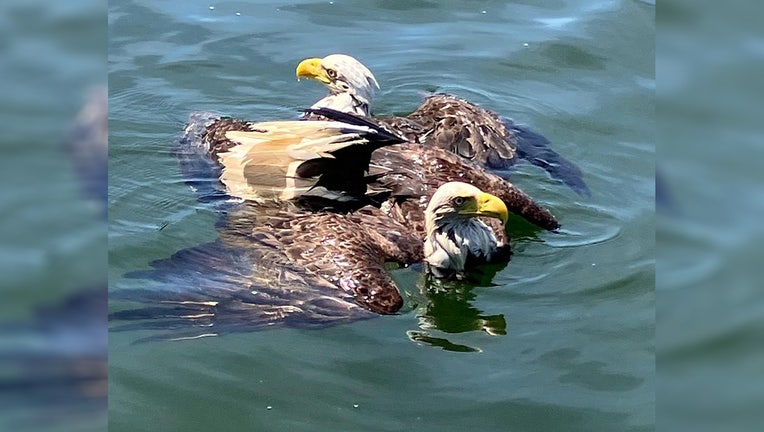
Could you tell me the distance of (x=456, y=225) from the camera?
6633 mm

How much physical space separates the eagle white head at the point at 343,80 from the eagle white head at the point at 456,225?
151cm

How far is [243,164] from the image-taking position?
7070 millimetres

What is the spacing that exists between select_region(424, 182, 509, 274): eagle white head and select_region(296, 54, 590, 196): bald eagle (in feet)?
4.00

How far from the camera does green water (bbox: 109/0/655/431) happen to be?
535 cm

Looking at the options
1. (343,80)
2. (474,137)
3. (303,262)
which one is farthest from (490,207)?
(343,80)

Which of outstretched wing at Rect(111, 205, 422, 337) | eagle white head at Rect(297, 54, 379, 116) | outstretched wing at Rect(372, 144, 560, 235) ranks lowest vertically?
outstretched wing at Rect(111, 205, 422, 337)

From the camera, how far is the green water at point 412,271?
5352 mm

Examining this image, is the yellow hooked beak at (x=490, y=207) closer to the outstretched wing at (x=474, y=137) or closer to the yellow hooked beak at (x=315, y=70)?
the outstretched wing at (x=474, y=137)

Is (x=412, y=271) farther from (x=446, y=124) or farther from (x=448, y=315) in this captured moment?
(x=446, y=124)

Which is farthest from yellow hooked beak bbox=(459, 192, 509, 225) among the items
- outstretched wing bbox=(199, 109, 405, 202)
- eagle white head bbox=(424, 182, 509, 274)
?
outstretched wing bbox=(199, 109, 405, 202)

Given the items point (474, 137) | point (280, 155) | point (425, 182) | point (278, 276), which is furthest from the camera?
point (474, 137)

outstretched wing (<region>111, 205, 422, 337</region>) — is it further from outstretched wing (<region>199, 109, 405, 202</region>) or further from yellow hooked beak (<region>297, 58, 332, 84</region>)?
yellow hooked beak (<region>297, 58, 332, 84</region>)

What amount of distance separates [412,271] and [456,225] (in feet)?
1.39

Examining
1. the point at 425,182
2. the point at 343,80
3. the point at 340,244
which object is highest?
the point at 343,80
